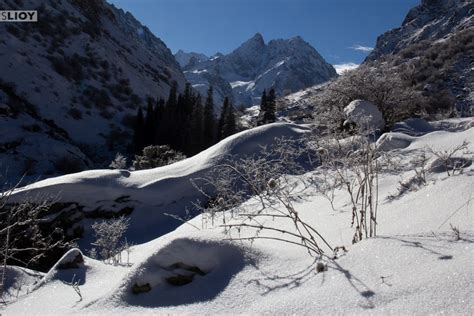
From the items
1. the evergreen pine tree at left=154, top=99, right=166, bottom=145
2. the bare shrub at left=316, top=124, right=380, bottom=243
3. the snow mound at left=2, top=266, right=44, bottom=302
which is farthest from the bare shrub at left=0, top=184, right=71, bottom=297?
the evergreen pine tree at left=154, top=99, right=166, bottom=145

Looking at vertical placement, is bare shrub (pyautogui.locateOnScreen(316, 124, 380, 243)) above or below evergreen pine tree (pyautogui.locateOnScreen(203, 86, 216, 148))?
below

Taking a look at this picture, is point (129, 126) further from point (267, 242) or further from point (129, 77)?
point (267, 242)

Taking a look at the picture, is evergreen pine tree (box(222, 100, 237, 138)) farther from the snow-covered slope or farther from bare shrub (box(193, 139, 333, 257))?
bare shrub (box(193, 139, 333, 257))

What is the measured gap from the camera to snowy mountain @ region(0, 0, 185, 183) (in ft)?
103

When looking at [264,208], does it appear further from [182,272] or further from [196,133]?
[196,133]

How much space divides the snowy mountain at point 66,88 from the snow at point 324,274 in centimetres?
2934

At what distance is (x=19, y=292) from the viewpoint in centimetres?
424

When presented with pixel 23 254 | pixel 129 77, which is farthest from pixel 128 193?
pixel 129 77

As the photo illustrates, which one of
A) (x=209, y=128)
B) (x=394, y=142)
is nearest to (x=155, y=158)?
(x=394, y=142)

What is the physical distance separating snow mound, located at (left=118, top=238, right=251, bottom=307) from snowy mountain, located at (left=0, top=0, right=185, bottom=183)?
29403 mm

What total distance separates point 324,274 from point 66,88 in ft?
152

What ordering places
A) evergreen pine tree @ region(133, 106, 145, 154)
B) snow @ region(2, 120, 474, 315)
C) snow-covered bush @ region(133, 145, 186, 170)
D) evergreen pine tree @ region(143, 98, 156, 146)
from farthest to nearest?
1. evergreen pine tree @ region(143, 98, 156, 146)
2. evergreen pine tree @ region(133, 106, 145, 154)
3. snow-covered bush @ region(133, 145, 186, 170)
4. snow @ region(2, 120, 474, 315)

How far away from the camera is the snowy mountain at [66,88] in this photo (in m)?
31.4

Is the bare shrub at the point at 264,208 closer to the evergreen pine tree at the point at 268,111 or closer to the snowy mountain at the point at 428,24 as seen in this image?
the evergreen pine tree at the point at 268,111
